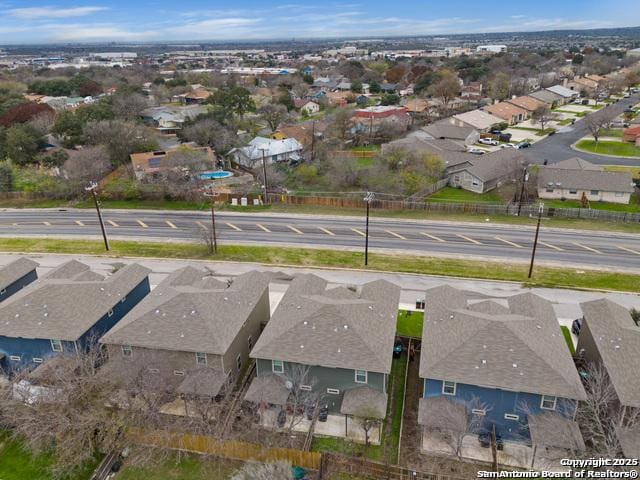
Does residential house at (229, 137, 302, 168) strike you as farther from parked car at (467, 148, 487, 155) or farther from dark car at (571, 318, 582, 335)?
dark car at (571, 318, 582, 335)

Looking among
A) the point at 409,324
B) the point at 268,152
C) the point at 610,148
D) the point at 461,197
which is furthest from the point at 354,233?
the point at 610,148

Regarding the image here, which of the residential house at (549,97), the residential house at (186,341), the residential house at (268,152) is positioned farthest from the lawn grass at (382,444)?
the residential house at (549,97)

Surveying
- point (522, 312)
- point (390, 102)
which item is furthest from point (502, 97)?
point (522, 312)

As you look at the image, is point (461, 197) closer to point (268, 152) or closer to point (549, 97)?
point (268, 152)

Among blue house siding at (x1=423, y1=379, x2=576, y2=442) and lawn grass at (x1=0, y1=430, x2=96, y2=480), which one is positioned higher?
blue house siding at (x1=423, y1=379, x2=576, y2=442)

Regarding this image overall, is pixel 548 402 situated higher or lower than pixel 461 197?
higher

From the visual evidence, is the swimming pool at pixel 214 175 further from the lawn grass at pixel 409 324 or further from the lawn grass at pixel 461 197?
the lawn grass at pixel 409 324

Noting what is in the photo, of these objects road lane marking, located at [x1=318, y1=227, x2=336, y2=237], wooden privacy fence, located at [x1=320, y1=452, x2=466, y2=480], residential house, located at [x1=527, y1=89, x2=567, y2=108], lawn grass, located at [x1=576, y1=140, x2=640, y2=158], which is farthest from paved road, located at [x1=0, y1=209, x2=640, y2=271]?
residential house, located at [x1=527, y1=89, x2=567, y2=108]
